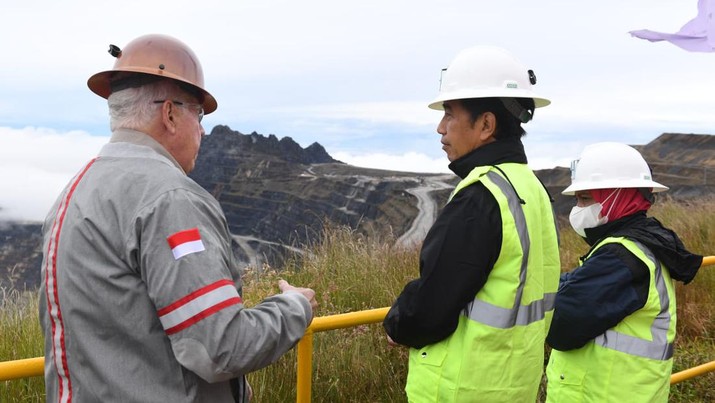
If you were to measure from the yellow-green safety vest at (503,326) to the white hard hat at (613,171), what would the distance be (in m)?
1.12

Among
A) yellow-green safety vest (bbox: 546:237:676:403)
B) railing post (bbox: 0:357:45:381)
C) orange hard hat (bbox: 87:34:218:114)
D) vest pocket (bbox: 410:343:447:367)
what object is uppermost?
orange hard hat (bbox: 87:34:218:114)

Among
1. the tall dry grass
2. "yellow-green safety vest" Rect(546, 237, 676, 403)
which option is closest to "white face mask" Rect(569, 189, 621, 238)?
"yellow-green safety vest" Rect(546, 237, 676, 403)

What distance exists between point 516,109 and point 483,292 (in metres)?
0.76

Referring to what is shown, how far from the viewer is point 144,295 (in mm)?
1718

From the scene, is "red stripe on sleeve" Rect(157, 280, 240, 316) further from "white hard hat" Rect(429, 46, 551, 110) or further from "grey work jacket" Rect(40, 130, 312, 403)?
"white hard hat" Rect(429, 46, 551, 110)

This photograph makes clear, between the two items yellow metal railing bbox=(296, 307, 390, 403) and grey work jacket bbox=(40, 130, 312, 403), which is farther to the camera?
yellow metal railing bbox=(296, 307, 390, 403)

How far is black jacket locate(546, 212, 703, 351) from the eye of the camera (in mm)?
2760

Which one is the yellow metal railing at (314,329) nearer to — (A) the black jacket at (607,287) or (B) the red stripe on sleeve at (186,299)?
(A) the black jacket at (607,287)

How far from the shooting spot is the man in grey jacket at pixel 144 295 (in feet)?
5.46

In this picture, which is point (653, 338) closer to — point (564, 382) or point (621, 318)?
point (621, 318)

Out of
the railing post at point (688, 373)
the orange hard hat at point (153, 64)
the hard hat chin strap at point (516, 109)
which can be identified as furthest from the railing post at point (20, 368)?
the railing post at point (688, 373)

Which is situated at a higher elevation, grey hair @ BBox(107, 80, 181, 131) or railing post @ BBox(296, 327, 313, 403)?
grey hair @ BBox(107, 80, 181, 131)

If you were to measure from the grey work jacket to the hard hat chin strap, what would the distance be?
1271 millimetres

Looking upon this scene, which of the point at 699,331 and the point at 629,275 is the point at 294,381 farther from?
the point at 699,331
